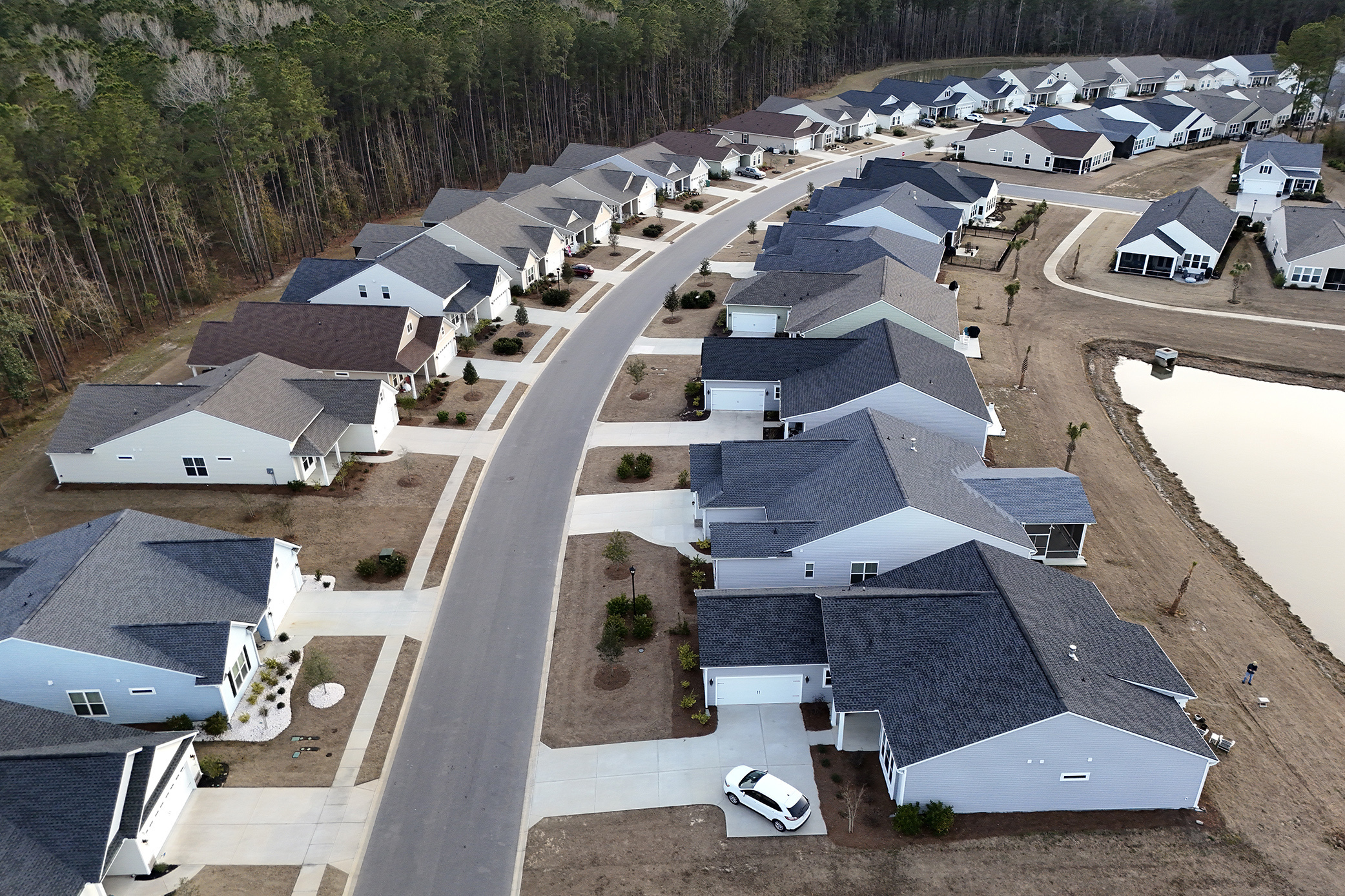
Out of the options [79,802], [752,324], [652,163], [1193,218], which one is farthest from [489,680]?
[652,163]

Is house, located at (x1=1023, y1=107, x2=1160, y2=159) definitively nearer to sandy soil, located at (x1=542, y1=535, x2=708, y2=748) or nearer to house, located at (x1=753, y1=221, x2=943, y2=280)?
house, located at (x1=753, y1=221, x2=943, y2=280)

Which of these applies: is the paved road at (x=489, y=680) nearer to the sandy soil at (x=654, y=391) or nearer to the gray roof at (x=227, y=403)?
the sandy soil at (x=654, y=391)

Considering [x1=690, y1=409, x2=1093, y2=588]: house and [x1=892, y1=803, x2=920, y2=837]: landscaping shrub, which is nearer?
[x1=892, y1=803, x2=920, y2=837]: landscaping shrub

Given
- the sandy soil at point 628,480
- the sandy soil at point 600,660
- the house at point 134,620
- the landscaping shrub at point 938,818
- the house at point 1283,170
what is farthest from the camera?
the house at point 1283,170

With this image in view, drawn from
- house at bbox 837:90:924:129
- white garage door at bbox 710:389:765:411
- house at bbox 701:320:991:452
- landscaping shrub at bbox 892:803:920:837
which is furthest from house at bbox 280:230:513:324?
house at bbox 837:90:924:129

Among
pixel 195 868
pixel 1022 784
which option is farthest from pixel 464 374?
pixel 1022 784

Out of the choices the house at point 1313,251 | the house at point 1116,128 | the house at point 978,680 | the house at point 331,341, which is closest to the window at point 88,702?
the house at point 978,680
